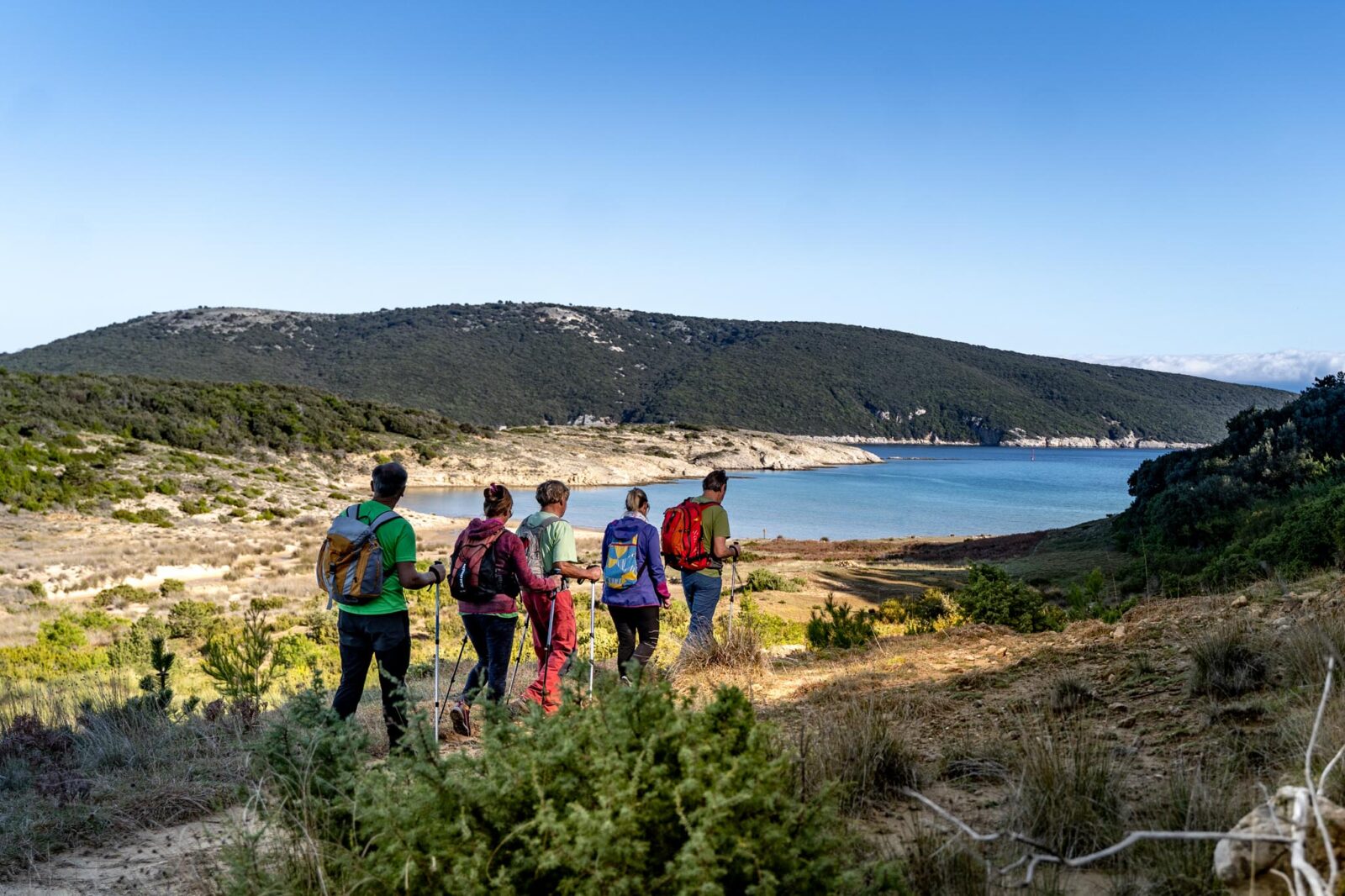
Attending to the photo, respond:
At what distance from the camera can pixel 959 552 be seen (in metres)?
30.3

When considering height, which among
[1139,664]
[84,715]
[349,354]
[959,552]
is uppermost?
[349,354]

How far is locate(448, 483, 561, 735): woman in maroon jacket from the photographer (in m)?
6.07

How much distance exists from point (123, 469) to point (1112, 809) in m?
48.0

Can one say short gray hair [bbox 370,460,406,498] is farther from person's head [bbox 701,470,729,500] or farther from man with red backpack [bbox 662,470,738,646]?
person's head [bbox 701,470,729,500]

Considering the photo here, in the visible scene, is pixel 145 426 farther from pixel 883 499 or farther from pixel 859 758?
pixel 859 758

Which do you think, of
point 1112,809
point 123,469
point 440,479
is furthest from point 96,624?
point 440,479

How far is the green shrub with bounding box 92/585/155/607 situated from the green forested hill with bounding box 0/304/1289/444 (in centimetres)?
9957

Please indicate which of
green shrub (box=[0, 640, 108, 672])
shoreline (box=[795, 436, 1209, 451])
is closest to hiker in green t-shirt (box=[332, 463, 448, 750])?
green shrub (box=[0, 640, 108, 672])

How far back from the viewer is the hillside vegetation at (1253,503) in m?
10.9

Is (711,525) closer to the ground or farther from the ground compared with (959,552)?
farther from the ground

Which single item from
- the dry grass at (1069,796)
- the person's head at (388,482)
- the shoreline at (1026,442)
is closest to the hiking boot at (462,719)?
the person's head at (388,482)

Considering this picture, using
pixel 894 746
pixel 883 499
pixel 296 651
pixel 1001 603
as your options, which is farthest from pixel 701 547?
pixel 883 499

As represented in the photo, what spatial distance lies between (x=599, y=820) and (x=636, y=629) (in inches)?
187

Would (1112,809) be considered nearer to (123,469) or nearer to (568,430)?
(123,469)
